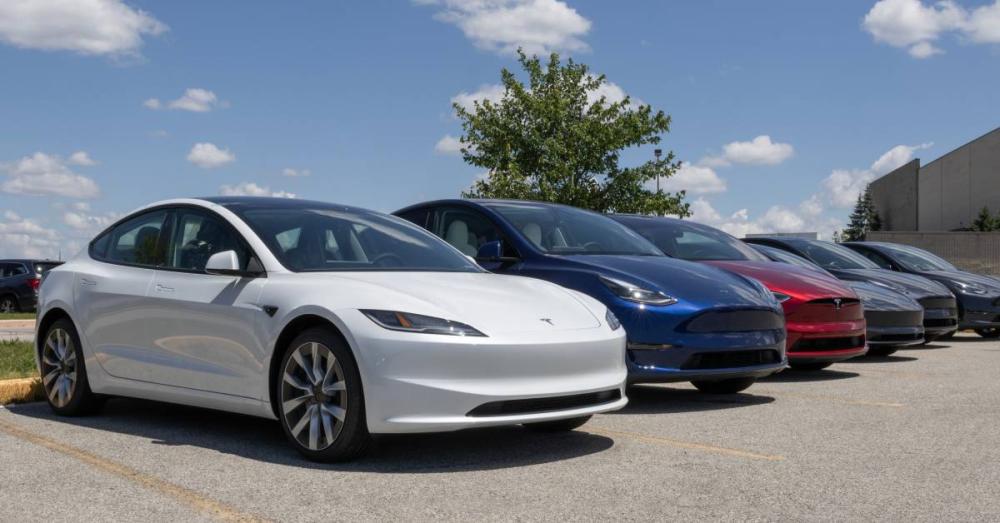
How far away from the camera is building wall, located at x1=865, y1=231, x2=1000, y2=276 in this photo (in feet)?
185

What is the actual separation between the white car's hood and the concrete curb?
3.21 metres

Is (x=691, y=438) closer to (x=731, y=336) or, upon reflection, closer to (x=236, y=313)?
(x=731, y=336)

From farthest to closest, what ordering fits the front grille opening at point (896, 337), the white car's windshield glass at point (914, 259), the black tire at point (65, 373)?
the white car's windshield glass at point (914, 259), the front grille opening at point (896, 337), the black tire at point (65, 373)

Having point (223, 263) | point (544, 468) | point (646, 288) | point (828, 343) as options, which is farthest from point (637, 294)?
point (223, 263)

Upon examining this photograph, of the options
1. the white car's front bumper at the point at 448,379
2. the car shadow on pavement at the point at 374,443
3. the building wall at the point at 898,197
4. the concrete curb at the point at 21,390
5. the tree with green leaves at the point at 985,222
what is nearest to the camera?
the white car's front bumper at the point at 448,379

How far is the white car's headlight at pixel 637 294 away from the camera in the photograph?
24.6 ft

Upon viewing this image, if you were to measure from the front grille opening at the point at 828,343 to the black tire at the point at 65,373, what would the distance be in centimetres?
577

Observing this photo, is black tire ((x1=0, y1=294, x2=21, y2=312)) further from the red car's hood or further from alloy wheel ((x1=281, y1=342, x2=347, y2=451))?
alloy wheel ((x1=281, y1=342, x2=347, y2=451))

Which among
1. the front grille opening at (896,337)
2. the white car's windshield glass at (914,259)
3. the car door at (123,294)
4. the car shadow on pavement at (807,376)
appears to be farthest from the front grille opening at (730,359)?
the white car's windshield glass at (914,259)

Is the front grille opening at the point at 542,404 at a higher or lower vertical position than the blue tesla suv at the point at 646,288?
lower

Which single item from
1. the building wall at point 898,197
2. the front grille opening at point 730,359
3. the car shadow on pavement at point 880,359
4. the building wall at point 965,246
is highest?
the building wall at point 898,197

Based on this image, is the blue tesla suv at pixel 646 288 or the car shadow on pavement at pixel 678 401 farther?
the car shadow on pavement at pixel 678 401

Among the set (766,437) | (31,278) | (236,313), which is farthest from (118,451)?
(31,278)

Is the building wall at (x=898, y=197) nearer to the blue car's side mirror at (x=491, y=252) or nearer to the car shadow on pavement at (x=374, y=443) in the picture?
the blue car's side mirror at (x=491, y=252)
